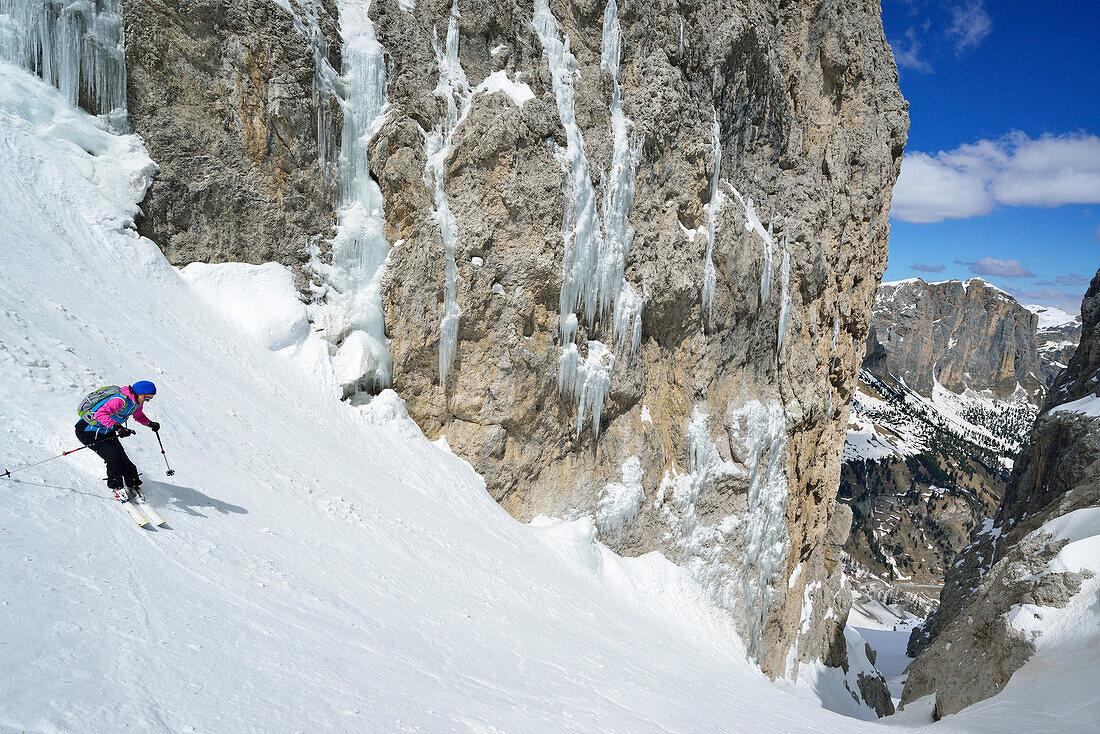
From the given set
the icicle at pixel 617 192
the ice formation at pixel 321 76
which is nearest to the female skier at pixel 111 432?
the ice formation at pixel 321 76

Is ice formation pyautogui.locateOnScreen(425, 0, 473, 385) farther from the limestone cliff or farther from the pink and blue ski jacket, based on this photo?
the pink and blue ski jacket

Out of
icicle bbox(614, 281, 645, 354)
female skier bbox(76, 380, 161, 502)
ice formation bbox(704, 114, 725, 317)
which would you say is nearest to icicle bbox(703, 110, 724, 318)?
ice formation bbox(704, 114, 725, 317)

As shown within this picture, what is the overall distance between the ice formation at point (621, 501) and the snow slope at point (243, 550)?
141cm

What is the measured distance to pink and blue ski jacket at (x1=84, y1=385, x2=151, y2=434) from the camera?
5535 millimetres

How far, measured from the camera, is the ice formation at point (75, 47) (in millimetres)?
9719

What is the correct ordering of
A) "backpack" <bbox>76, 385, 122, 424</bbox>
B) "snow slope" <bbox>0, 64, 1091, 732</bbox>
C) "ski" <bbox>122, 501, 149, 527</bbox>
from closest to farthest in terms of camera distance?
1. "snow slope" <bbox>0, 64, 1091, 732</bbox>
2. "ski" <bbox>122, 501, 149, 527</bbox>
3. "backpack" <bbox>76, 385, 122, 424</bbox>

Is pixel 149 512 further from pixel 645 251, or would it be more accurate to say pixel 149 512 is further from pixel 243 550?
pixel 645 251

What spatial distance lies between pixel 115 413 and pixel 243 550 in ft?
6.15

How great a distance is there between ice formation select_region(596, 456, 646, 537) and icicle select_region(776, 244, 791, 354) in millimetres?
7873

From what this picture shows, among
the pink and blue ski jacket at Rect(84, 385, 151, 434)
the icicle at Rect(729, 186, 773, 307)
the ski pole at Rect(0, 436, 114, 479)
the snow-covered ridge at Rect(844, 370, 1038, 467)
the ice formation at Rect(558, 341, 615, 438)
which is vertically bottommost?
the snow-covered ridge at Rect(844, 370, 1038, 467)

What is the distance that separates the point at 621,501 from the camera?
16.3 meters

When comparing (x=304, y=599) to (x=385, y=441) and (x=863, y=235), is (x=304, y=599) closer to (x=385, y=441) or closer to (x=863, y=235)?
(x=385, y=441)

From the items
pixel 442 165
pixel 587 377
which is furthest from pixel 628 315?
pixel 442 165

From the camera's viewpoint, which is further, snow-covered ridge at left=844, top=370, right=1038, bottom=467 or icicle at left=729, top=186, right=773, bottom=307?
snow-covered ridge at left=844, top=370, right=1038, bottom=467
